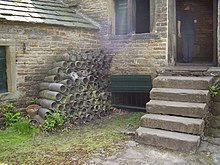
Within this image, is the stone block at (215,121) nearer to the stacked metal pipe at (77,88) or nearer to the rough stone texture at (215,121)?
the rough stone texture at (215,121)

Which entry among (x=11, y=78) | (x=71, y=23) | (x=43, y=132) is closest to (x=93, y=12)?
(x=71, y=23)

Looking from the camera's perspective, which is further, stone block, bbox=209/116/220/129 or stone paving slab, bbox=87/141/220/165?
stone block, bbox=209/116/220/129

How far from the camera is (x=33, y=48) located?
682 cm

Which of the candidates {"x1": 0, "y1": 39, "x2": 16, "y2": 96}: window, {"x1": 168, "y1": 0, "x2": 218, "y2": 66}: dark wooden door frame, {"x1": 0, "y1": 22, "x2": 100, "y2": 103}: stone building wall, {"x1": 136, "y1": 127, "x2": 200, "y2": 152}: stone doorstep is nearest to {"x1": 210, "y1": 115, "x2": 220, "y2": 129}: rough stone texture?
{"x1": 136, "y1": 127, "x2": 200, "y2": 152}: stone doorstep

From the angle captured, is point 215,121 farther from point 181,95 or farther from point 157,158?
point 157,158

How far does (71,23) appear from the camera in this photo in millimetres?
7648

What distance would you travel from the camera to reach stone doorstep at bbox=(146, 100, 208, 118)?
5.04 metres

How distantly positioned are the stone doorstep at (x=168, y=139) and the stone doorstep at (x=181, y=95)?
89cm

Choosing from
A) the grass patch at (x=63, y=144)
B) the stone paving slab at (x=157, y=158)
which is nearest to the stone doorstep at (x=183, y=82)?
the grass patch at (x=63, y=144)

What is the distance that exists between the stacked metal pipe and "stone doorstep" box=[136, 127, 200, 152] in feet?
6.77

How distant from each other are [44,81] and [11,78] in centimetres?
92

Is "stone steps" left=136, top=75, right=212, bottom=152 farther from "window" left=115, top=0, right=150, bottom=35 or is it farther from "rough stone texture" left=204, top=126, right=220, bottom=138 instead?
"window" left=115, top=0, right=150, bottom=35

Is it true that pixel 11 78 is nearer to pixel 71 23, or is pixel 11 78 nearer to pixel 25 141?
pixel 25 141

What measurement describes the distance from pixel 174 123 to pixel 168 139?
40 cm
